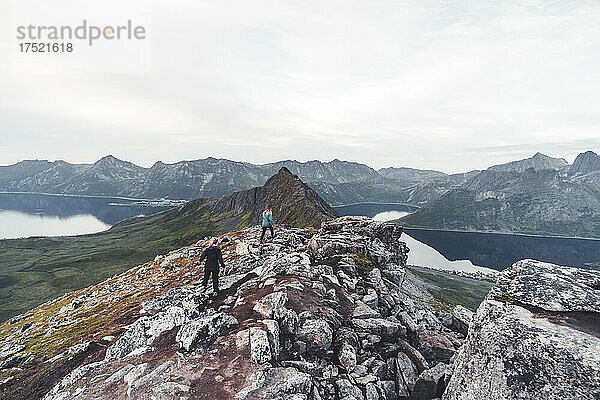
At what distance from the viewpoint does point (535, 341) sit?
35.8 feet

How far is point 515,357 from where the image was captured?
1102cm

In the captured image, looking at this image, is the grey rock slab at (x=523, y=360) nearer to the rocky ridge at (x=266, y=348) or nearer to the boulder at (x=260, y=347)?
the rocky ridge at (x=266, y=348)

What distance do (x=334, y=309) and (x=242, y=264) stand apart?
15526mm

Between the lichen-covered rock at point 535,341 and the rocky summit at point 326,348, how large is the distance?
41mm

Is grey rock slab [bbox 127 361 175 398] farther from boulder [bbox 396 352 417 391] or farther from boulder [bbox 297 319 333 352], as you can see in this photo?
boulder [bbox 396 352 417 391]

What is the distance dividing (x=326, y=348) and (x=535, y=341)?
34.4 ft

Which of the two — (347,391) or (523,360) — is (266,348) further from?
(523,360)

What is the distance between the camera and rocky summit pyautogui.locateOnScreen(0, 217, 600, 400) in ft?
36.4

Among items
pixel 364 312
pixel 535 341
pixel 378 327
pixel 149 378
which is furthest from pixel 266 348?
pixel 535 341

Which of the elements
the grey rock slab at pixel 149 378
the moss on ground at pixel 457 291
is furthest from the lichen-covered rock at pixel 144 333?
the moss on ground at pixel 457 291

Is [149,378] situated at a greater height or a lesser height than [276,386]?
lesser

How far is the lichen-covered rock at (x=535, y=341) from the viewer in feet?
32.1

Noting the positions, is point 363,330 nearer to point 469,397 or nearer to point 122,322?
point 469,397

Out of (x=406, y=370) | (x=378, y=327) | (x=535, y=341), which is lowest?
(x=406, y=370)
